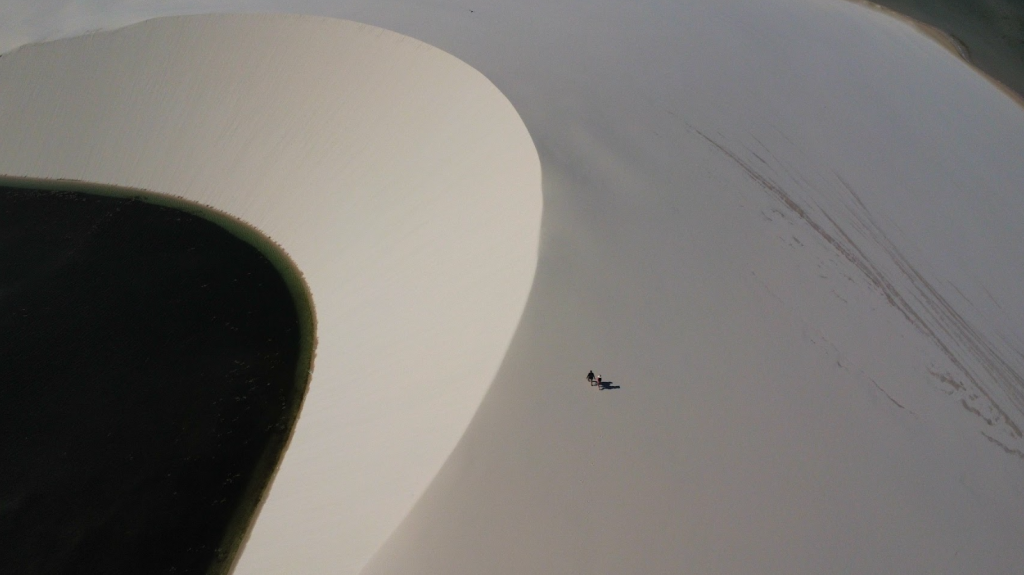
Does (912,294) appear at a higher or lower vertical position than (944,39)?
lower

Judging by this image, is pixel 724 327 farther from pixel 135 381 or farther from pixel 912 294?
pixel 135 381

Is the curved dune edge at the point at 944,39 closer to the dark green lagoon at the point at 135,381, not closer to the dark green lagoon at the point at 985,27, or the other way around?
the dark green lagoon at the point at 985,27

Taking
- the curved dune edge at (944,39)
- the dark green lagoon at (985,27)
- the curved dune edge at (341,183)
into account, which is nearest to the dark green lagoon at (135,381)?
the curved dune edge at (341,183)

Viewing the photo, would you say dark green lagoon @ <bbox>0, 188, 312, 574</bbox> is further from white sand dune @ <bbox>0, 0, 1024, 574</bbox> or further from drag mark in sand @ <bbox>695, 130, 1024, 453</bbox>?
drag mark in sand @ <bbox>695, 130, 1024, 453</bbox>

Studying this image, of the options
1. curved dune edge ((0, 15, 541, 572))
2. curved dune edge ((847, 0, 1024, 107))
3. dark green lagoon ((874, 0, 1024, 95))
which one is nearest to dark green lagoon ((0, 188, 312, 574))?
curved dune edge ((0, 15, 541, 572))

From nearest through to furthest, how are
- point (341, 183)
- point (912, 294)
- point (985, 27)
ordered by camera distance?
point (912, 294), point (341, 183), point (985, 27)

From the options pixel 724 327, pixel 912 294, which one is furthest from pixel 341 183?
pixel 912 294

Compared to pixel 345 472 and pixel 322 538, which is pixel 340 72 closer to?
pixel 345 472
